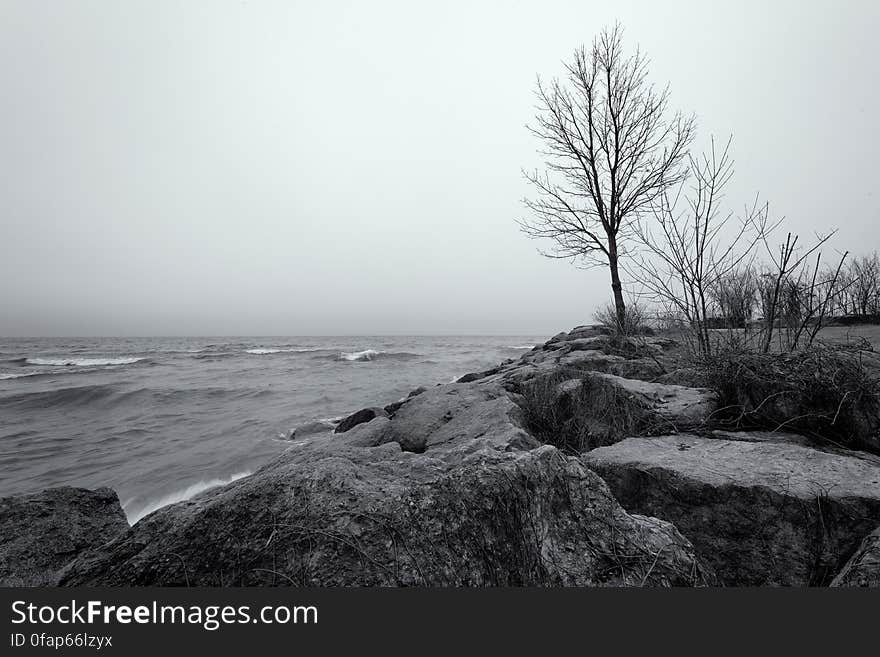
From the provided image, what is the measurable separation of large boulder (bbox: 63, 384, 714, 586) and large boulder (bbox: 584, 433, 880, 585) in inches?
19.1

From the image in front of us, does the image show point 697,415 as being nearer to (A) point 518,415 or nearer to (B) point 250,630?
(A) point 518,415

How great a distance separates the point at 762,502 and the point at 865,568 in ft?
1.48

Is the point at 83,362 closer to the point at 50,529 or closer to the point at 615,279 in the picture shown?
the point at 50,529

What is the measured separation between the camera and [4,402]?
10.7m

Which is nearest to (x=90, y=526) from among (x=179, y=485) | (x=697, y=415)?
(x=179, y=485)

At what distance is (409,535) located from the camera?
1204mm

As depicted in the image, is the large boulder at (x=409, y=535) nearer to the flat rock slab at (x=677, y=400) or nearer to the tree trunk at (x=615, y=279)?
the flat rock slab at (x=677, y=400)

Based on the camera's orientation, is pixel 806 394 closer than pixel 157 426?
Yes

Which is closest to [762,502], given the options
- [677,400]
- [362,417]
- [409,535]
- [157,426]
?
[677,400]

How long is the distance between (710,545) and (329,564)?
1736mm

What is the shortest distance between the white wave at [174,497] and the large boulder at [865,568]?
5305 mm

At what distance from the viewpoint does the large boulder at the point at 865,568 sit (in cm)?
112

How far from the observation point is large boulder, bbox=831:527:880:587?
112 centimetres

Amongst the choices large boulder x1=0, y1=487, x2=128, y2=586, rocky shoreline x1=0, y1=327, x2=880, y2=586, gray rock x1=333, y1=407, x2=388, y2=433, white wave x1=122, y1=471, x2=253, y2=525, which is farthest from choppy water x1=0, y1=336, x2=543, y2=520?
rocky shoreline x1=0, y1=327, x2=880, y2=586
